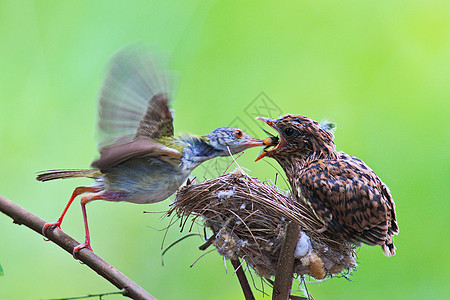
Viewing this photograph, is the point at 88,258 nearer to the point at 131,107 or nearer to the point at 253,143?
the point at 131,107

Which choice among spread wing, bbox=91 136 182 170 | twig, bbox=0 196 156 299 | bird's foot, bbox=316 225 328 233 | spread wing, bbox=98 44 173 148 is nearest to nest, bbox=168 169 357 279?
bird's foot, bbox=316 225 328 233

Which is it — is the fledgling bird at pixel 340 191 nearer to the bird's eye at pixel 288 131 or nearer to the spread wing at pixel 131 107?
the bird's eye at pixel 288 131

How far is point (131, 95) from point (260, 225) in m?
0.71

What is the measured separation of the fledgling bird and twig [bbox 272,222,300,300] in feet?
0.84

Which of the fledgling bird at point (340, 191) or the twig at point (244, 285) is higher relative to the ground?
the fledgling bird at point (340, 191)

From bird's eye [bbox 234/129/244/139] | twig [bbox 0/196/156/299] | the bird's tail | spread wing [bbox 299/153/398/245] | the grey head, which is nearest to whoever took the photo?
twig [bbox 0/196/156/299]

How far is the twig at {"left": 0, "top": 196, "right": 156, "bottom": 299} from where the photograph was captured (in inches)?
52.2

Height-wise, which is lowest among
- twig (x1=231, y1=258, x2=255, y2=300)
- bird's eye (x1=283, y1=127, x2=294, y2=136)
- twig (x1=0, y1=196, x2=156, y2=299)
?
twig (x1=0, y1=196, x2=156, y2=299)

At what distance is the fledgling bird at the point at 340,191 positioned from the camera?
5.46 ft

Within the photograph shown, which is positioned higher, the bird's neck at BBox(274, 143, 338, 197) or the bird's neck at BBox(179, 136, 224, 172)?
the bird's neck at BBox(274, 143, 338, 197)

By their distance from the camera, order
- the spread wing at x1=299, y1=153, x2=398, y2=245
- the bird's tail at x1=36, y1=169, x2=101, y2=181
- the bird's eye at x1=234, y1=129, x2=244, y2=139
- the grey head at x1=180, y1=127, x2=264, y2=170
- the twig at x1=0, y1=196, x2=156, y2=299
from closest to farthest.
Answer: the twig at x1=0, y1=196, x2=156, y2=299, the spread wing at x1=299, y1=153, x2=398, y2=245, the bird's tail at x1=36, y1=169, x2=101, y2=181, the grey head at x1=180, y1=127, x2=264, y2=170, the bird's eye at x1=234, y1=129, x2=244, y2=139

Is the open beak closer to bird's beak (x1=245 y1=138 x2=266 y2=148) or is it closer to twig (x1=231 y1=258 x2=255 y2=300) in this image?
bird's beak (x1=245 y1=138 x2=266 y2=148)

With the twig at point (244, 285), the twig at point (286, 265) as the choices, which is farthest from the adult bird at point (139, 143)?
the twig at point (286, 265)

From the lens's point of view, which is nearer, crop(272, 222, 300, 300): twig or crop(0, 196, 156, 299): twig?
crop(0, 196, 156, 299): twig
